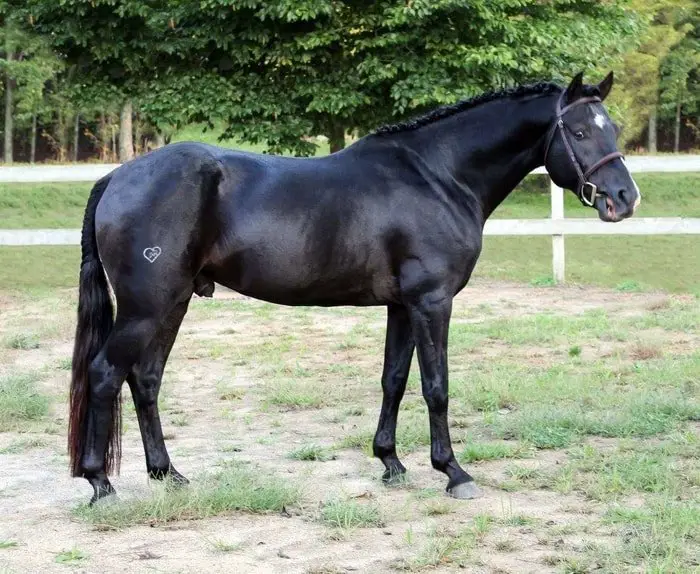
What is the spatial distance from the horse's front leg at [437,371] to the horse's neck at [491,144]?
599 millimetres

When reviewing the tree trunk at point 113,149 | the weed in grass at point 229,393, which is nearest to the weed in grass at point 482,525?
the weed in grass at point 229,393

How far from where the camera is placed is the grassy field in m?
13.6

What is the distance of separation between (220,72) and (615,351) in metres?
8.02

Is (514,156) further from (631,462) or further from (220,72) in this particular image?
(220,72)

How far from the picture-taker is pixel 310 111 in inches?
529

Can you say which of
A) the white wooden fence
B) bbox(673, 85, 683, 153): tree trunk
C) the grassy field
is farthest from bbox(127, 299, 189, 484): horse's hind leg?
bbox(673, 85, 683, 153): tree trunk

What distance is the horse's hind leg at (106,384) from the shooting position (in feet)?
14.0

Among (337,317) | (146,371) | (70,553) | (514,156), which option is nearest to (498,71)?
(337,317)

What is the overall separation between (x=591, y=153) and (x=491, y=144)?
0.48 meters

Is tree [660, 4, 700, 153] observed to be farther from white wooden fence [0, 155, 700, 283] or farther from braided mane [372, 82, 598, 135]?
braided mane [372, 82, 598, 135]

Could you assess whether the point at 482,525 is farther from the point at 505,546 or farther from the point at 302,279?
the point at 302,279

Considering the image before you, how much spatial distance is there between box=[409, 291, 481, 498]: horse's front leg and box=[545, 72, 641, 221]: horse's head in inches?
31.7

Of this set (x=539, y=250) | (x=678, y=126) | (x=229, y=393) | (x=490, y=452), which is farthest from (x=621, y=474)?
(x=678, y=126)

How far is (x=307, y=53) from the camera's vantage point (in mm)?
13250
